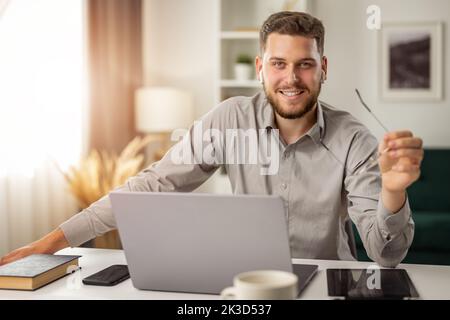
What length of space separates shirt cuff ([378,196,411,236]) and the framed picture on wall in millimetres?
2914

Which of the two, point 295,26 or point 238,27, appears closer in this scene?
point 295,26

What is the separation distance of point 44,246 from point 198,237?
0.57 meters

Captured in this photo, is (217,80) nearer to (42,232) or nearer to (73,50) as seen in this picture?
(73,50)

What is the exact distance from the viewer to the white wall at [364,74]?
4.10m

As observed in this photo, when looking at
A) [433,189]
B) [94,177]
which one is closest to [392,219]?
[94,177]

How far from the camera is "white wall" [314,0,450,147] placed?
13.4ft

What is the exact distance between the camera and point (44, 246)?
1522 mm

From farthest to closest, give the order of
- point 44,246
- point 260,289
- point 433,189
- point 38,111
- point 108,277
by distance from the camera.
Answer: point 433,189, point 38,111, point 44,246, point 108,277, point 260,289

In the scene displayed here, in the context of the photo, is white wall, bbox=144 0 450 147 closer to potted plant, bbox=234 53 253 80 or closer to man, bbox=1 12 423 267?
potted plant, bbox=234 53 253 80

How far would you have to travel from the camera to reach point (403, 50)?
13.5ft

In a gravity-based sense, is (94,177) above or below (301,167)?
below

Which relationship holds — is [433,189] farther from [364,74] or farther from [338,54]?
[338,54]

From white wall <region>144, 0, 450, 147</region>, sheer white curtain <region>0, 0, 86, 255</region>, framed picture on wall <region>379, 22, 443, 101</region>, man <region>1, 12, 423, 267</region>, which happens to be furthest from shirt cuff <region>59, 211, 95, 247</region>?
framed picture on wall <region>379, 22, 443, 101</region>
